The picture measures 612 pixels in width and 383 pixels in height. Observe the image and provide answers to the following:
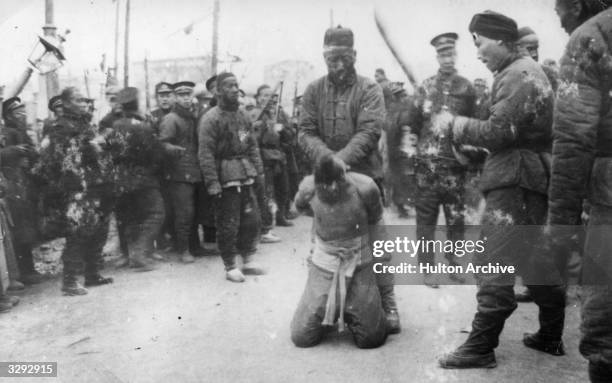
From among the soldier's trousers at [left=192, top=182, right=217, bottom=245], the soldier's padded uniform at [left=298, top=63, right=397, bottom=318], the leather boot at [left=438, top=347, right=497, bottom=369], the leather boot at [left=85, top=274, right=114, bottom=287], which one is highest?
the soldier's padded uniform at [left=298, top=63, right=397, bottom=318]

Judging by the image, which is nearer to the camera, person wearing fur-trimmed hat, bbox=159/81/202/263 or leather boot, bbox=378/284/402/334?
leather boot, bbox=378/284/402/334

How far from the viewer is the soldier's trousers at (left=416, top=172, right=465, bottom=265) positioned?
4539mm

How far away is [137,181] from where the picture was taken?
5.40m

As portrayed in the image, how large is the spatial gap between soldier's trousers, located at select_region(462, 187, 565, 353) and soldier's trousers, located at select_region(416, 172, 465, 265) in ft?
5.27

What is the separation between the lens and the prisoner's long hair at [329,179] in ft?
10.5

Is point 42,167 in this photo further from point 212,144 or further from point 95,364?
point 95,364

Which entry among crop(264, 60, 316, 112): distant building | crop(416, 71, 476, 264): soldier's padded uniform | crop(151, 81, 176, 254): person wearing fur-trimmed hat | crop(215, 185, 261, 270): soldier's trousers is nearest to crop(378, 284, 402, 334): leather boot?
crop(416, 71, 476, 264): soldier's padded uniform

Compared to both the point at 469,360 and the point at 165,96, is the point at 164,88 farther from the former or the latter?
the point at 469,360

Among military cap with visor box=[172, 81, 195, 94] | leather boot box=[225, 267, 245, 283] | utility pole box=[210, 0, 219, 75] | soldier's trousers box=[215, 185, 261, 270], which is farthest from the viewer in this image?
military cap with visor box=[172, 81, 195, 94]

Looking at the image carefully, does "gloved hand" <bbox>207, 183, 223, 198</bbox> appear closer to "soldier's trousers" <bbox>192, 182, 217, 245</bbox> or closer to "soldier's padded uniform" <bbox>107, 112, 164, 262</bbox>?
"soldier's padded uniform" <bbox>107, 112, 164, 262</bbox>

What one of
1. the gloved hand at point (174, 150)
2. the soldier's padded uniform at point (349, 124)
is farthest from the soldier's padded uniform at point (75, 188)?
the soldier's padded uniform at point (349, 124)

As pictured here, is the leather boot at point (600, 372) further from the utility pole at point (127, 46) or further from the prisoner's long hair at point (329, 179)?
the utility pole at point (127, 46)

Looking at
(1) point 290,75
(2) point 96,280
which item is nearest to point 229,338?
(2) point 96,280

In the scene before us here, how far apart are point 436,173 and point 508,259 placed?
1843mm
